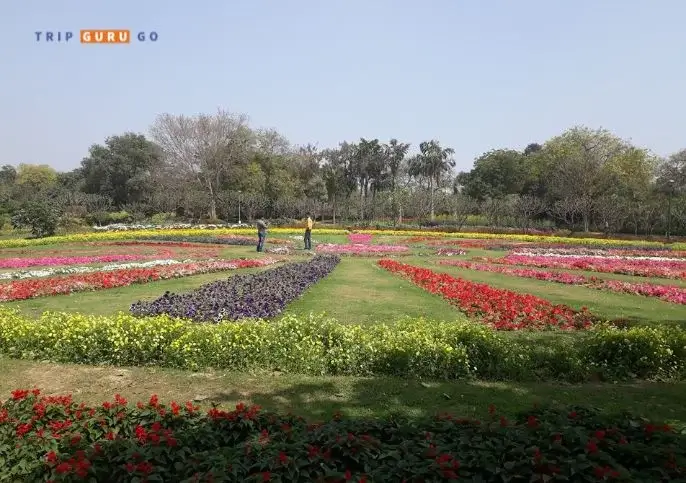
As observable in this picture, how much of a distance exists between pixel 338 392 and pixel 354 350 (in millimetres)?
915

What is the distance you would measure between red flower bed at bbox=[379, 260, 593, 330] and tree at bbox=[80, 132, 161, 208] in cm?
5203

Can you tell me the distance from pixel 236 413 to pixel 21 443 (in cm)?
167

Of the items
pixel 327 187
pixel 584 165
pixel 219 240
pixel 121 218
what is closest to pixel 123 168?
pixel 121 218

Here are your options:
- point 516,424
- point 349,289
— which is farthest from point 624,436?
point 349,289

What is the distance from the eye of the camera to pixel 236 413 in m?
4.29

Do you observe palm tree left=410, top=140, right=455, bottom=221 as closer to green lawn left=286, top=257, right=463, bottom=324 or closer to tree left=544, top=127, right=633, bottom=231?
tree left=544, top=127, right=633, bottom=231

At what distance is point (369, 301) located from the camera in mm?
10914

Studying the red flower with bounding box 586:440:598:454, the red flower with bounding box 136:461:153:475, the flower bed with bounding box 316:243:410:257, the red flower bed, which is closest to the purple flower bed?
the red flower bed

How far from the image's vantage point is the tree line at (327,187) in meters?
46.3

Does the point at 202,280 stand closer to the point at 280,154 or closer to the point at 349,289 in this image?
the point at 349,289

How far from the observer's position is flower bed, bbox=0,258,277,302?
1154 centimetres

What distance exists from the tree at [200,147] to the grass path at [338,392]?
42821 mm

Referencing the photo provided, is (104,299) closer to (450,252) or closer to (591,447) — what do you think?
(591,447)

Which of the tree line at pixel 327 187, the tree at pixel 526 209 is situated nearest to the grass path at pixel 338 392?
the tree line at pixel 327 187
